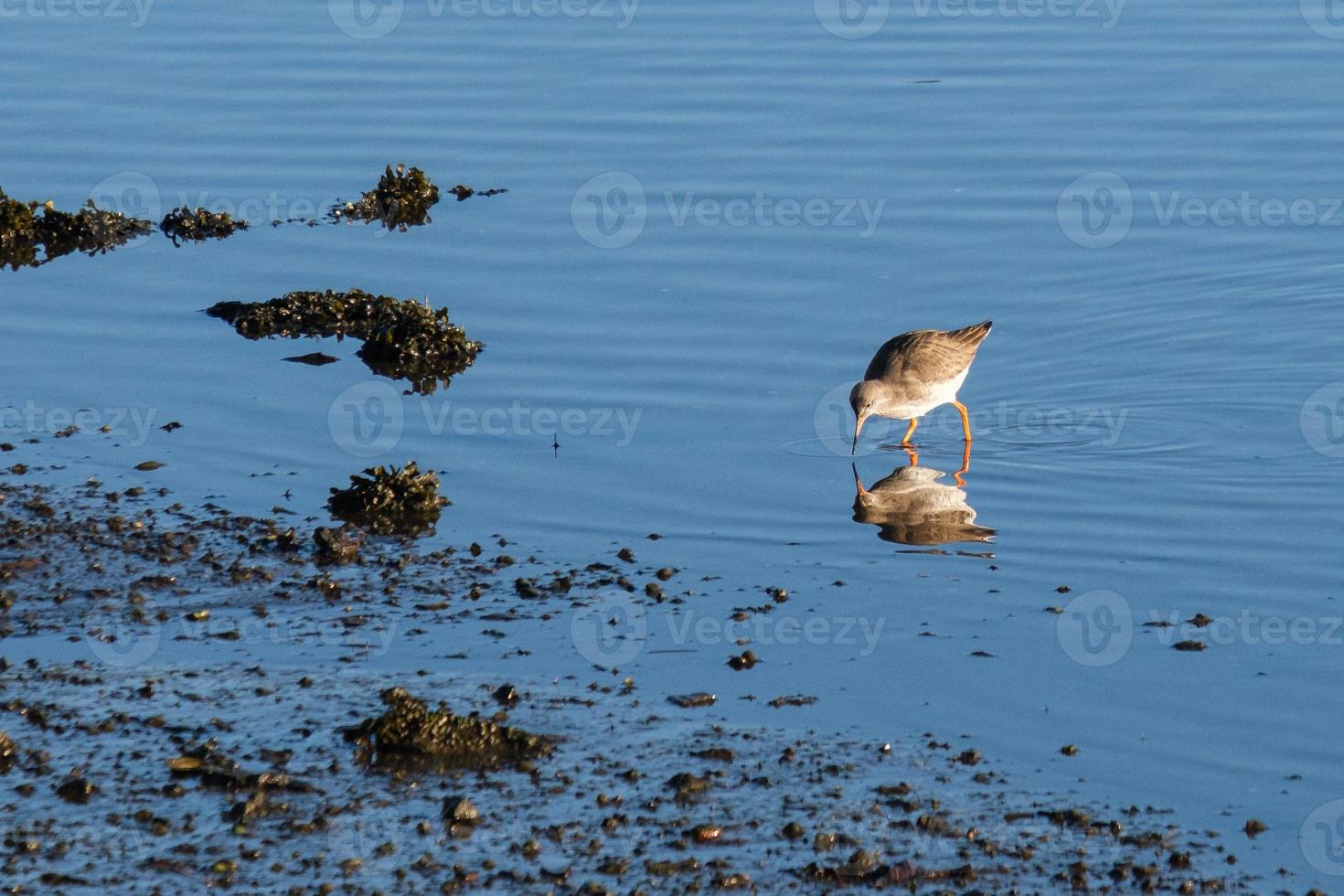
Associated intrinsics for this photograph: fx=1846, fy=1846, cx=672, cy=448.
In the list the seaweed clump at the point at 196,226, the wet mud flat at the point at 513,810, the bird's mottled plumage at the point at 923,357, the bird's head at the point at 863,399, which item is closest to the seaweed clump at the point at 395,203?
the seaweed clump at the point at 196,226

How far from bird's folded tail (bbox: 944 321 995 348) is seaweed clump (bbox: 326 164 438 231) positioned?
24.0 feet

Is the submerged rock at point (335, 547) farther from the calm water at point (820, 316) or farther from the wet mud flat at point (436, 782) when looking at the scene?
the calm water at point (820, 316)

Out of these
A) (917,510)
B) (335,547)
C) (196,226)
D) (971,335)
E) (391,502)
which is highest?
(196,226)

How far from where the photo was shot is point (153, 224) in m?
20.3

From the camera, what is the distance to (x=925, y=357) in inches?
573

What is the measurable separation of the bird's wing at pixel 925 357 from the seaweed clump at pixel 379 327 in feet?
12.6

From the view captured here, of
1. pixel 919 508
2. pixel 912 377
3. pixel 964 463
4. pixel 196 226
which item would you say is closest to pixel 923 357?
pixel 912 377

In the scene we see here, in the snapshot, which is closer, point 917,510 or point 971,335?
point 917,510

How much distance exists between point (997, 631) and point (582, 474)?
13.2 feet

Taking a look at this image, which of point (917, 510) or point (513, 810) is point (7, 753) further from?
point (917, 510)

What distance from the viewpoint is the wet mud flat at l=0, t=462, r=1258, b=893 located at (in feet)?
26.3

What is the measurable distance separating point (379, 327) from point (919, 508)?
5783 mm

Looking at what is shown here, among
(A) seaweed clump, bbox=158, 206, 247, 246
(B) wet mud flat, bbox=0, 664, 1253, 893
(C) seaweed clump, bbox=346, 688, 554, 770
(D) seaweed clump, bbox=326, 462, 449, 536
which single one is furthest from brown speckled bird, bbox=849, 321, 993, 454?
(A) seaweed clump, bbox=158, 206, 247, 246

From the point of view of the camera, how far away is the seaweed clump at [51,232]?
1944 centimetres
